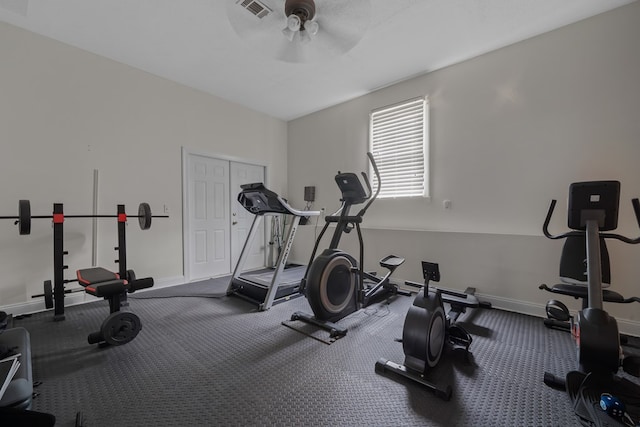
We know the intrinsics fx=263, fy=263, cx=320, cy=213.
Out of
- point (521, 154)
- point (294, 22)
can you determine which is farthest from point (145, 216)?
point (521, 154)

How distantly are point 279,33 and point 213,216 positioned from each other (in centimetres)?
314

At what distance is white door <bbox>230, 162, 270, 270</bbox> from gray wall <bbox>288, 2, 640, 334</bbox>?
7.67 ft

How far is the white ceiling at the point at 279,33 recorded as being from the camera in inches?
97.1

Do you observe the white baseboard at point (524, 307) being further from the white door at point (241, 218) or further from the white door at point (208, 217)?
the white door at point (208, 217)

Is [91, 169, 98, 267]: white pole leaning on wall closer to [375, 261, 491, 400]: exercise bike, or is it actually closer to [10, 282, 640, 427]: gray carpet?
[10, 282, 640, 427]: gray carpet

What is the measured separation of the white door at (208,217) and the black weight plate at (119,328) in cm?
203

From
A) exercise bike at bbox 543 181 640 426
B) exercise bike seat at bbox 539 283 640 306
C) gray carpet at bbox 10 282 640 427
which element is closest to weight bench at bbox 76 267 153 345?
gray carpet at bbox 10 282 640 427

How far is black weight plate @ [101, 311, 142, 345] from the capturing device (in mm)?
2076

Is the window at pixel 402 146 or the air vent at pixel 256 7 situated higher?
the air vent at pixel 256 7

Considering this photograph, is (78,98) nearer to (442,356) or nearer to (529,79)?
(442,356)

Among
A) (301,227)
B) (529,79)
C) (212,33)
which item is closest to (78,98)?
(212,33)

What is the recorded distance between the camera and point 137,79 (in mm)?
3629

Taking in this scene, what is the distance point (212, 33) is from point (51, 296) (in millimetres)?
3181

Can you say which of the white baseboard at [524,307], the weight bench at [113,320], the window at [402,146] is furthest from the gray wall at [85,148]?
the white baseboard at [524,307]
